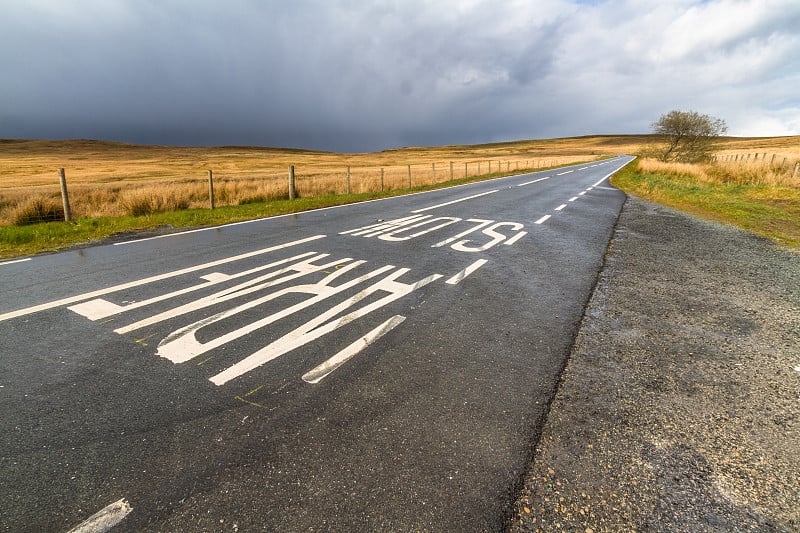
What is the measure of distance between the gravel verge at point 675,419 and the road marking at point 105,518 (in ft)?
6.38

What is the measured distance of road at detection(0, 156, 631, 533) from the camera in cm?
198

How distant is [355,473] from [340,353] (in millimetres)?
1300

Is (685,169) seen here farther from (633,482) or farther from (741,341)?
(633,482)

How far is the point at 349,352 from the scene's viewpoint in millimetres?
3359

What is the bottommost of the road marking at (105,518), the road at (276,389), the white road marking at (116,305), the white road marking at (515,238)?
the road marking at (105,518)

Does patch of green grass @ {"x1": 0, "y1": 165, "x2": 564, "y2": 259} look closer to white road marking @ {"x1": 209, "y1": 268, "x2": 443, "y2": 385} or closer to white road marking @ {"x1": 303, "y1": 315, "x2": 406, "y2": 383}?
white road marking @ {"x1": 209, "y1": 268, "x2": 443, "y2": 385}

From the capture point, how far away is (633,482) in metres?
2.08

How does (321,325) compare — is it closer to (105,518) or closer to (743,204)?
(105,518)

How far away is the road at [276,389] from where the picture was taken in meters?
1.98

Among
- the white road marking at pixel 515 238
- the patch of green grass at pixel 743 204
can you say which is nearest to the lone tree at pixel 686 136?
the patch of green grass at pixel 743 204

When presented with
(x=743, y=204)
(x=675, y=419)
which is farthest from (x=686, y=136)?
(x=675, y=419)

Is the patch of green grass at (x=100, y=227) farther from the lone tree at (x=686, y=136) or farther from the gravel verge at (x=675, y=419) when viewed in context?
the lone tree at (x=686, y=136)

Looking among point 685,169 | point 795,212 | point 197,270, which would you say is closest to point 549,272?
point 197,270

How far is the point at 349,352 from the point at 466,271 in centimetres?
285
